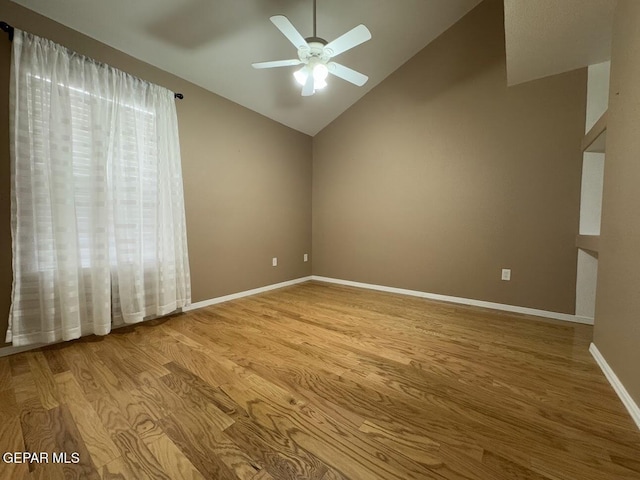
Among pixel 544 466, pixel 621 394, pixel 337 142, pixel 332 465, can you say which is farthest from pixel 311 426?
pixel 337 142

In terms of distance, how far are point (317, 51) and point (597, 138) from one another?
7.18 feet

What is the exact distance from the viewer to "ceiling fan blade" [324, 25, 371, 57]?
1619 millimetres

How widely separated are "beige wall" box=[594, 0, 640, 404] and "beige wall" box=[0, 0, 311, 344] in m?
3.08

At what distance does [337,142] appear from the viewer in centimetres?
373

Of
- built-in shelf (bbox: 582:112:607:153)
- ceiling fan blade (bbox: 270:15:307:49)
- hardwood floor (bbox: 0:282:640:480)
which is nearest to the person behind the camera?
hardwood floor (bbox: 0:282:640:480)

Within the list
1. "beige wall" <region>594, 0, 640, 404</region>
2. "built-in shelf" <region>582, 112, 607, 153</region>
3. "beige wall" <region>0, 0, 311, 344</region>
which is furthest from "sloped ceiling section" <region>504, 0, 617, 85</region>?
"beige wall" <region>0, 0, 311, 344</region>

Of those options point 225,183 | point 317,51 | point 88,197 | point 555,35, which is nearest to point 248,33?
point 317,51

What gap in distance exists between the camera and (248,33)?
224cm

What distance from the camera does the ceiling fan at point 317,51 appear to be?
162cm

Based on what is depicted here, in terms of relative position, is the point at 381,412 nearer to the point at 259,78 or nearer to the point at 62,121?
the point at 62,121

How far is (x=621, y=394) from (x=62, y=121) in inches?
145

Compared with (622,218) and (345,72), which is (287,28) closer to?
(345,72)

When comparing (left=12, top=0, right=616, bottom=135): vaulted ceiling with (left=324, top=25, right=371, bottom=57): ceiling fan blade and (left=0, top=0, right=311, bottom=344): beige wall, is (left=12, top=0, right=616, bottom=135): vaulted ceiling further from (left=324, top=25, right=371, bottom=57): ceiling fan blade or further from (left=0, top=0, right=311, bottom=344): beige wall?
(left=324, top=25, right=371, bottom=57): ceiling fan blade

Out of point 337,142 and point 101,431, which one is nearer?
point 101,431
